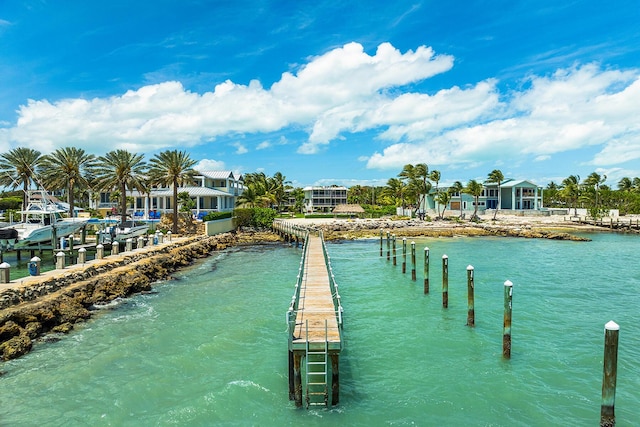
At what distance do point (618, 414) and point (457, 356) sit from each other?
4831mm

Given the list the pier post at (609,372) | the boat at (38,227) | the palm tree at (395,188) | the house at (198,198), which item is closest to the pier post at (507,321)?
the pier post at (609,372)

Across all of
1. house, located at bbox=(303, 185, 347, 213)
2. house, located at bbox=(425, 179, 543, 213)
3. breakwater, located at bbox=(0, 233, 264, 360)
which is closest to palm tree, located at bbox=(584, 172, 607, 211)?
house, located at bbox=(425, 179, 543, 213)

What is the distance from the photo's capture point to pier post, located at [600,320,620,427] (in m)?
9.54

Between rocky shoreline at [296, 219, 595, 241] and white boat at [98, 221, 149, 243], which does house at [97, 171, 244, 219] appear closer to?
white boat at [98, 221, 149, 243]

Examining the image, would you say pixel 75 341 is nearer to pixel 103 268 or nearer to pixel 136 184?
pixel 103 268

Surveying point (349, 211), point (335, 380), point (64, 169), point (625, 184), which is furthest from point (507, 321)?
point (625, 184)

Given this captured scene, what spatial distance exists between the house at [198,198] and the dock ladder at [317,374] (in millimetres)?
45352

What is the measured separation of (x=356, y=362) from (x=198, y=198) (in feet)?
167

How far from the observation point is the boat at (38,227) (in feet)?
105

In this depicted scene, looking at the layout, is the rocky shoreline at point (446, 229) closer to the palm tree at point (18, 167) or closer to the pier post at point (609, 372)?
the palm tree at point (18, 167)

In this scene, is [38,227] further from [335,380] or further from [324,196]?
[324,196]

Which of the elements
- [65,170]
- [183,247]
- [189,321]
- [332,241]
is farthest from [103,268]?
[332,241]

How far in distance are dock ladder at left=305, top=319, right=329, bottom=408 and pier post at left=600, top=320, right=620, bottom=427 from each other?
20.9ft

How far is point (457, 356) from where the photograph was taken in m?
15.0
